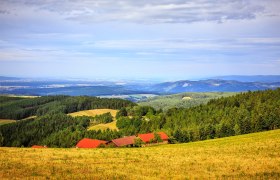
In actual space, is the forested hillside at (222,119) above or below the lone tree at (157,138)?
above

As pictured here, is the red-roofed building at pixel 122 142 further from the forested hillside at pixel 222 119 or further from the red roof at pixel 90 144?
the forested hillside at pixel 222 119

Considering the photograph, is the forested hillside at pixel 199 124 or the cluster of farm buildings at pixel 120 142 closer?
the cluster of farm buildings at pixel 120 142

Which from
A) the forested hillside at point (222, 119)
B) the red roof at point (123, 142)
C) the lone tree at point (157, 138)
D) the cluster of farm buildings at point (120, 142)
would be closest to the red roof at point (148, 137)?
the cluster of farm buildings at point (120, 142)

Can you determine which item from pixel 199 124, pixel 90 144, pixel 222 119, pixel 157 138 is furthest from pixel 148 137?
pixel 222 119

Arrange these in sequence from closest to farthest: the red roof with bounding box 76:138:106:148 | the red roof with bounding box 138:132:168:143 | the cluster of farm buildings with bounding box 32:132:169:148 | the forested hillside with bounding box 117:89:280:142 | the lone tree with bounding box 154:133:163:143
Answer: the red roof with bounding box 76:138:106:148, the cluster of farm buildings with bounding box 32:132:169:148, the red roof with bounding box 138:132:168:143, the lone tree with bounding box 154:133:163:143, the forested hillside with bounding box 117:89:280:142

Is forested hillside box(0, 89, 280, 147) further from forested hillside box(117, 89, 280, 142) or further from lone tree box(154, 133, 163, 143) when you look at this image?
lone tree box(154, 133, 163, 143)

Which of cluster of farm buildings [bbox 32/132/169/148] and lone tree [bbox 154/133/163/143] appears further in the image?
lone tree [bbox 154/133/163/143]

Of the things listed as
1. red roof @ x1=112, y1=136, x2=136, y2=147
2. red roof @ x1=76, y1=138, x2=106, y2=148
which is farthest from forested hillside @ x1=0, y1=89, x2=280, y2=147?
red roof @ x1=76, y1=138, x2=106, y2=148

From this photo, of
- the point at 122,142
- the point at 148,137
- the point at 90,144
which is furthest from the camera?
the point at 148,137

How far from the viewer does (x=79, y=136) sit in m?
143

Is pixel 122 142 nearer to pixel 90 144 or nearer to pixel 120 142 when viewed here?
pixel 120 142

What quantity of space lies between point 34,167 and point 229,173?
16.9 metres

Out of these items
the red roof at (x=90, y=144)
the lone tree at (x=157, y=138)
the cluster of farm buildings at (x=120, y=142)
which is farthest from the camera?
the lone tree at (x=157, y=138)

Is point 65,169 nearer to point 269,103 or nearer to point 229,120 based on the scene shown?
point 229,120
